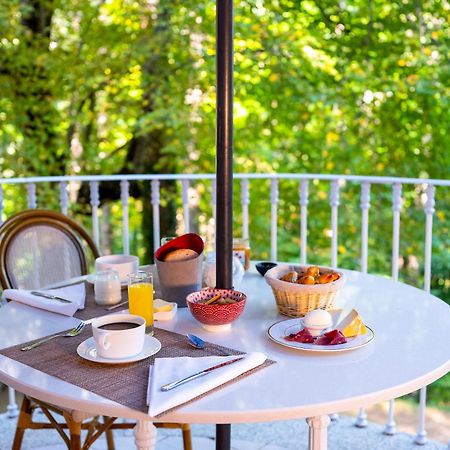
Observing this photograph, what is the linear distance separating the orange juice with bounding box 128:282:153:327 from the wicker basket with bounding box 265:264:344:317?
31 cm

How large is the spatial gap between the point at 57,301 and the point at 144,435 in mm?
529

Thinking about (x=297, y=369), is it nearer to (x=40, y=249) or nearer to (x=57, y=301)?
(x=57, y=301)

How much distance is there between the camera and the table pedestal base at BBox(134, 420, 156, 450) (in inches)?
58.9

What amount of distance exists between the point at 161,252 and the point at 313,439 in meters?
0.66

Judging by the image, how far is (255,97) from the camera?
6371 mm

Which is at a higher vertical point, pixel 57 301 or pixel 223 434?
pixel 57 301

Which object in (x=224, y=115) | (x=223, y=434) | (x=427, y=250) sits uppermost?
(x=224, y=115)

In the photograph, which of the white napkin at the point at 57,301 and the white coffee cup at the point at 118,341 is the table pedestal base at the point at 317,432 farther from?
the white napkin at the point at 57,301

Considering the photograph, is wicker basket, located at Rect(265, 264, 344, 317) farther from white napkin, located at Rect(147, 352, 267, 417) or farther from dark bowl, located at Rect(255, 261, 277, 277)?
dark bowl, located at Rect(255, 261, 277, 277)

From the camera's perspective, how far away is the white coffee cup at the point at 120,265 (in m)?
2.06

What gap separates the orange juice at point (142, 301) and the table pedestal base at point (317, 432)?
0.45m

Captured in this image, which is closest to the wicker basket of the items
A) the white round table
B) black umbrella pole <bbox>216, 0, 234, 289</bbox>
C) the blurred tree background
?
the white round table

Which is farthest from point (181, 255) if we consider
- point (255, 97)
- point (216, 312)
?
point (255, 97)

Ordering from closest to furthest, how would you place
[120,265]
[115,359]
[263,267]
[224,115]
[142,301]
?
[115,359] → [224,115] → [142,301] → [120,265] → [263,267]
